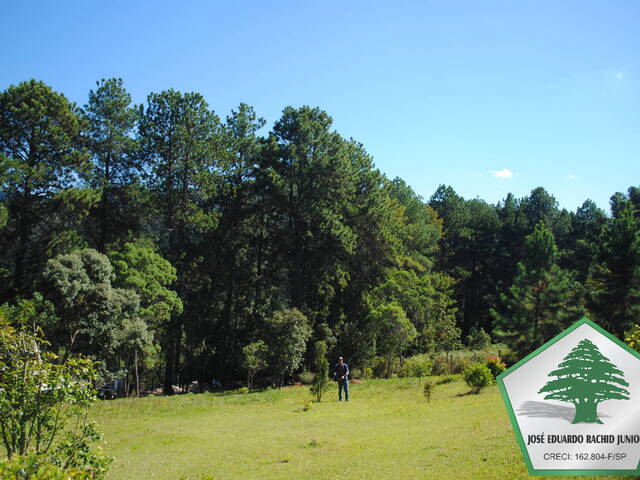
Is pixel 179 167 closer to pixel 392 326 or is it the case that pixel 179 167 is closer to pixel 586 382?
pixel 392 326

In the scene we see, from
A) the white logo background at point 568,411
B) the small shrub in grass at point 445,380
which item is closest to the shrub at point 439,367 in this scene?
the small shrub in grass at point 445,380

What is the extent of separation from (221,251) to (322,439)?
23.8 m

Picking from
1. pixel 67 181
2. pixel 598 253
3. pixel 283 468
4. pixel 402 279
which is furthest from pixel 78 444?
pixel 402 279

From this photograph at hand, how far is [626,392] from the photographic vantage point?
5809 mm

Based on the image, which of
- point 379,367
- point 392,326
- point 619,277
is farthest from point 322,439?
point 379,367

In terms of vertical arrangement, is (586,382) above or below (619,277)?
below

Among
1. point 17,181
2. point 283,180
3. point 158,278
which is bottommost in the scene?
point 158,278

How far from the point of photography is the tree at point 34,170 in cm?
2439

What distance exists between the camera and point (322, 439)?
11633mm

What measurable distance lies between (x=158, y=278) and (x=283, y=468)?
19888 millimetres

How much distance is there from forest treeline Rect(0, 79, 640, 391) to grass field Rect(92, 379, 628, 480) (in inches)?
263

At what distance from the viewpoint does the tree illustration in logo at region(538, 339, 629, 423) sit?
5832mm

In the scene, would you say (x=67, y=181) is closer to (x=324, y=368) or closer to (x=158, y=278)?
(x=158, y=278)

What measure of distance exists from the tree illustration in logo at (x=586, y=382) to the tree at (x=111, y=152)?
1063 inches
